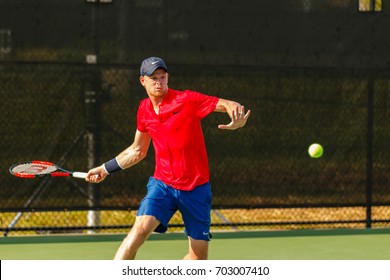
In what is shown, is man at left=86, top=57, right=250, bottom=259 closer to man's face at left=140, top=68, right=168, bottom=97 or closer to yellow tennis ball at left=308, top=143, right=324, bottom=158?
man's face at left=140, top=68, right=168, bottom=97

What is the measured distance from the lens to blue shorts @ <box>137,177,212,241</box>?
7.09 m

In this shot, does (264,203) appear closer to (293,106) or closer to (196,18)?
(293,106)

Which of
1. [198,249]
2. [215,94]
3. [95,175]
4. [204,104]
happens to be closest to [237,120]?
[204,104]

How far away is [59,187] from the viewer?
32.4 feet

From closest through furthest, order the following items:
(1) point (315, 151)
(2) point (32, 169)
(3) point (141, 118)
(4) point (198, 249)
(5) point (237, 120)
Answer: (5) point (237, 120) → (4) point (198, 249) → (3) point (141, 118) → (2) point (32, 169) → (1) point (315, 151)

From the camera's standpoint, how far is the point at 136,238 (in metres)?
6.82

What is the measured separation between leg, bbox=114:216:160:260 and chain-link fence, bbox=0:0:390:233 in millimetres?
2798

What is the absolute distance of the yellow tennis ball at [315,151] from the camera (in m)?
9.64

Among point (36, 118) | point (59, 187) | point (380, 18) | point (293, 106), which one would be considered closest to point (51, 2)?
point (36, 118)

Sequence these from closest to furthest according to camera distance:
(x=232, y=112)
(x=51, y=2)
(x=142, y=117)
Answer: (x=232, y=112) → (x=142, y=117) → (x=51, y=2)

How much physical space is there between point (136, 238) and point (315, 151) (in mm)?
3271

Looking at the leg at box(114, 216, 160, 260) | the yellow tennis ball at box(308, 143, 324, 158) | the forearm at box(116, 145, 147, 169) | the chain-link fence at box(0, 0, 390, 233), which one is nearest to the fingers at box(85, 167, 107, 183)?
the forearm at box(116, 145, 147, 169)

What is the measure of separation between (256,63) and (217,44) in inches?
15.9

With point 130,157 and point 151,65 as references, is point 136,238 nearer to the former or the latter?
point 130,157
